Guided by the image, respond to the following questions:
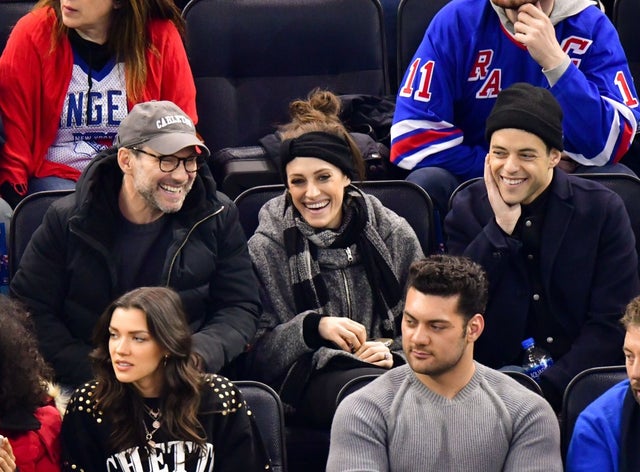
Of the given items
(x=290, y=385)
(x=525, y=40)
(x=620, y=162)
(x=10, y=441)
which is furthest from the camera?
(x=620, y=162)

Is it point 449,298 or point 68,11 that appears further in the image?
point 68,11

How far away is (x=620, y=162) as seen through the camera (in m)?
5.50

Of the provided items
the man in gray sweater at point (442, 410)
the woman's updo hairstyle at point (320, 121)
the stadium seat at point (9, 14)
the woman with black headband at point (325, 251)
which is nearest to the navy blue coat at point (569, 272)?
the woman with black headband at point (325, 251)

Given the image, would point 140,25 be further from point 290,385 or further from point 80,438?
point 80,438

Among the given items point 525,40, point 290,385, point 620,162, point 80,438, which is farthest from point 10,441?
point 620,162

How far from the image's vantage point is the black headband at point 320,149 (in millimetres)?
4613

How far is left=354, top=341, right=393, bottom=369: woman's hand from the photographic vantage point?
4383 mm

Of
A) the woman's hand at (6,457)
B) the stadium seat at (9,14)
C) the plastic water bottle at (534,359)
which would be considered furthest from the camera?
the stadium seat at (9,14)

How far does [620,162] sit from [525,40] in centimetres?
75

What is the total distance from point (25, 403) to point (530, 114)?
1692mm

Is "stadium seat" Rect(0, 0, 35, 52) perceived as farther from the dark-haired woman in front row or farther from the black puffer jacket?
the dark-haired woman in front row

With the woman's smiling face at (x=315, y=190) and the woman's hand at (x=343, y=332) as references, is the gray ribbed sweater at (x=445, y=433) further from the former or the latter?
the woman's smiling face at (x=315, y=190)

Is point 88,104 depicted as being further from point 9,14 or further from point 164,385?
point 164,385

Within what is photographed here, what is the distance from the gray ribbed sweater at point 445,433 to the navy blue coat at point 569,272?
2.38ft
